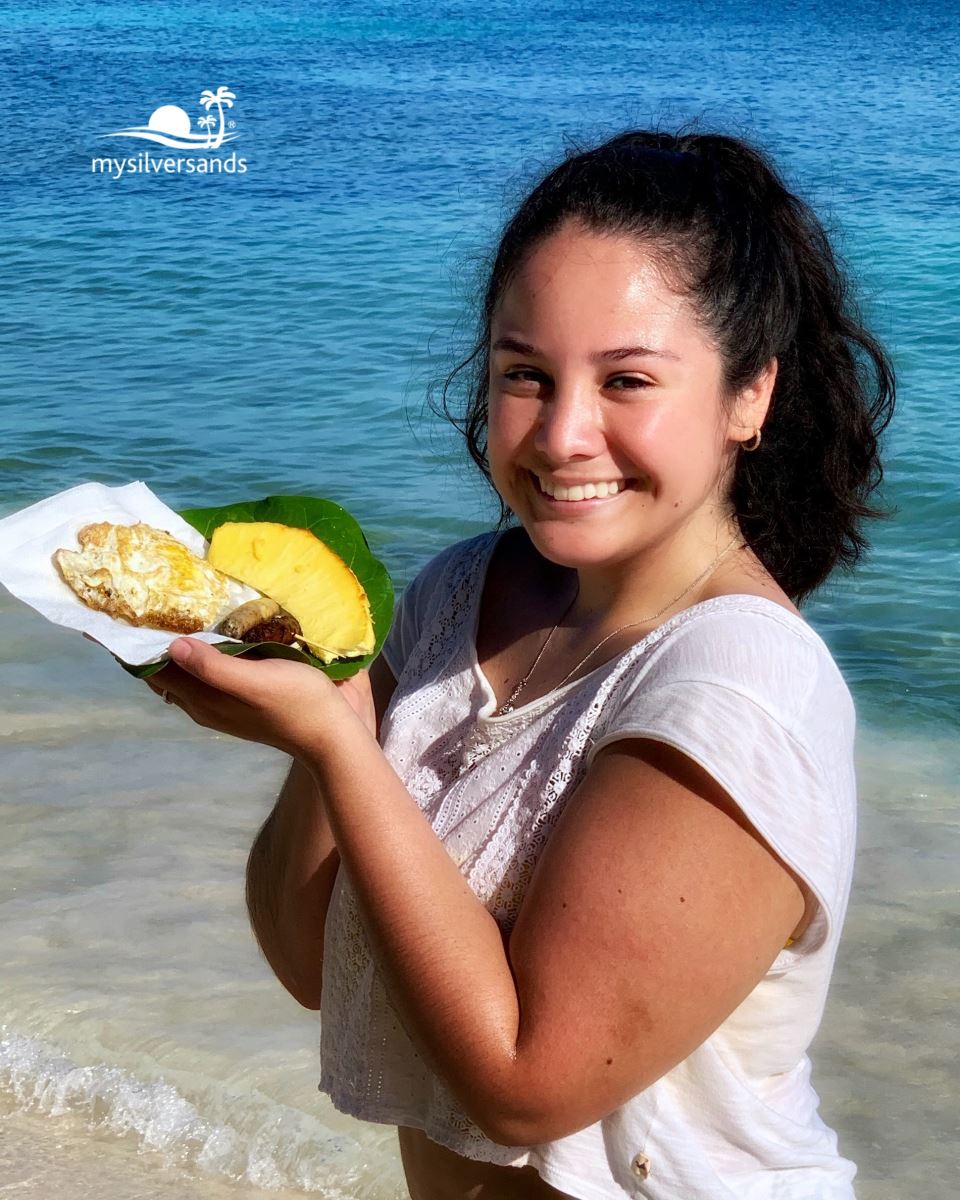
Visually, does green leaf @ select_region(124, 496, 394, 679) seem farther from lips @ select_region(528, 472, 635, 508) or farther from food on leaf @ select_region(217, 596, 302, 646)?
lips @ select_region(528, 472, 635, 508)

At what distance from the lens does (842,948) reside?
164 inches

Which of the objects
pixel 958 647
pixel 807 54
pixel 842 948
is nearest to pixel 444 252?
pixel 958 647

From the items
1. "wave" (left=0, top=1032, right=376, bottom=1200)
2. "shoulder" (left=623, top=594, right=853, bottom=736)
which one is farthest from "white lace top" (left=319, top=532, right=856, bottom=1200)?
"wave" (left=0, top=1032, right=376, bottom=1200)

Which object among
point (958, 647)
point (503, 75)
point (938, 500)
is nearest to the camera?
point (958, 647)

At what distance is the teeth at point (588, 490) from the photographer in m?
1.64

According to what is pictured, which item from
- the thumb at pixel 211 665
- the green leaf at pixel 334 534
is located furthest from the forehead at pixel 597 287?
the thumb at pixel 211 665

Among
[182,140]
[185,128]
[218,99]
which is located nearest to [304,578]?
[182,140]

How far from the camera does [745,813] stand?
1409 mm

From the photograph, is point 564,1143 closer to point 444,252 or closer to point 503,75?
point 444,252

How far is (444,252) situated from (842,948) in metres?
11.1

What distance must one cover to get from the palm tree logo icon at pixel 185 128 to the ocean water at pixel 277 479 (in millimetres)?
295

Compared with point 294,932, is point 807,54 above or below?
below

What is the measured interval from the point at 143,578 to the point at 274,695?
34 cm

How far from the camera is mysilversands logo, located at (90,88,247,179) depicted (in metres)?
19.9
